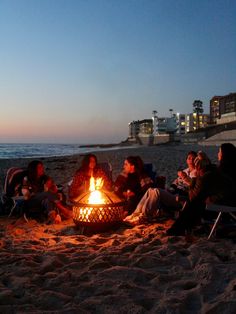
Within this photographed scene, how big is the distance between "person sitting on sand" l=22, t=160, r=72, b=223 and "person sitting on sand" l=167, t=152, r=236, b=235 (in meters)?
1.95

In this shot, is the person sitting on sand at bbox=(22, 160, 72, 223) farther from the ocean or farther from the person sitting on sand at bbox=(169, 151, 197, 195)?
the ocean

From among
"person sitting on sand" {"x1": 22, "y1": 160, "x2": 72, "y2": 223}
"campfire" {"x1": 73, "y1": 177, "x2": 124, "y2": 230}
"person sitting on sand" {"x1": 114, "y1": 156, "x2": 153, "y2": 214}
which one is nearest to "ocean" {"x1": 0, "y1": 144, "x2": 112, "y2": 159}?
"person sitting on sand" {"x1": 22, "y1": 160, "x2": 72, "y2": 223}

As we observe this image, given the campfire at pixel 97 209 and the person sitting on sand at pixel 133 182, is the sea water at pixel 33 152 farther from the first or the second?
the campfire at pixel 97 209

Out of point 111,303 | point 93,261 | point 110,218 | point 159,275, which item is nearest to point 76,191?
point 110,218

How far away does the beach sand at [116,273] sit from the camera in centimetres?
273

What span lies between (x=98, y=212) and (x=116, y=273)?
59.4 inches

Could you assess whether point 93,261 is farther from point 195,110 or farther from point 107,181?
point 195,110

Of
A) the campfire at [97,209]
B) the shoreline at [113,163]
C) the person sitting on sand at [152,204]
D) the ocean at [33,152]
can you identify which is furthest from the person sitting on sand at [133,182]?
the ocean at [33,152]

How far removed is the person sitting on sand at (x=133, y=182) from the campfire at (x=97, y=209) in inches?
35.6

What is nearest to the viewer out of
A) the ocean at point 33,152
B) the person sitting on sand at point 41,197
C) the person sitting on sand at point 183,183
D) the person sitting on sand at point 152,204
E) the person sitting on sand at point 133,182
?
the person sitting on sand at point 152,204

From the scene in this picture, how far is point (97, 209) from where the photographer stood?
189 inches

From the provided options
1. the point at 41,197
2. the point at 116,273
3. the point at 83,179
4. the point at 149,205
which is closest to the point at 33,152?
the point at 83,179

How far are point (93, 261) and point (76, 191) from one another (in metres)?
2.31

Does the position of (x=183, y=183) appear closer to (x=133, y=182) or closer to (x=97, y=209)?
(x=133, y=182)
